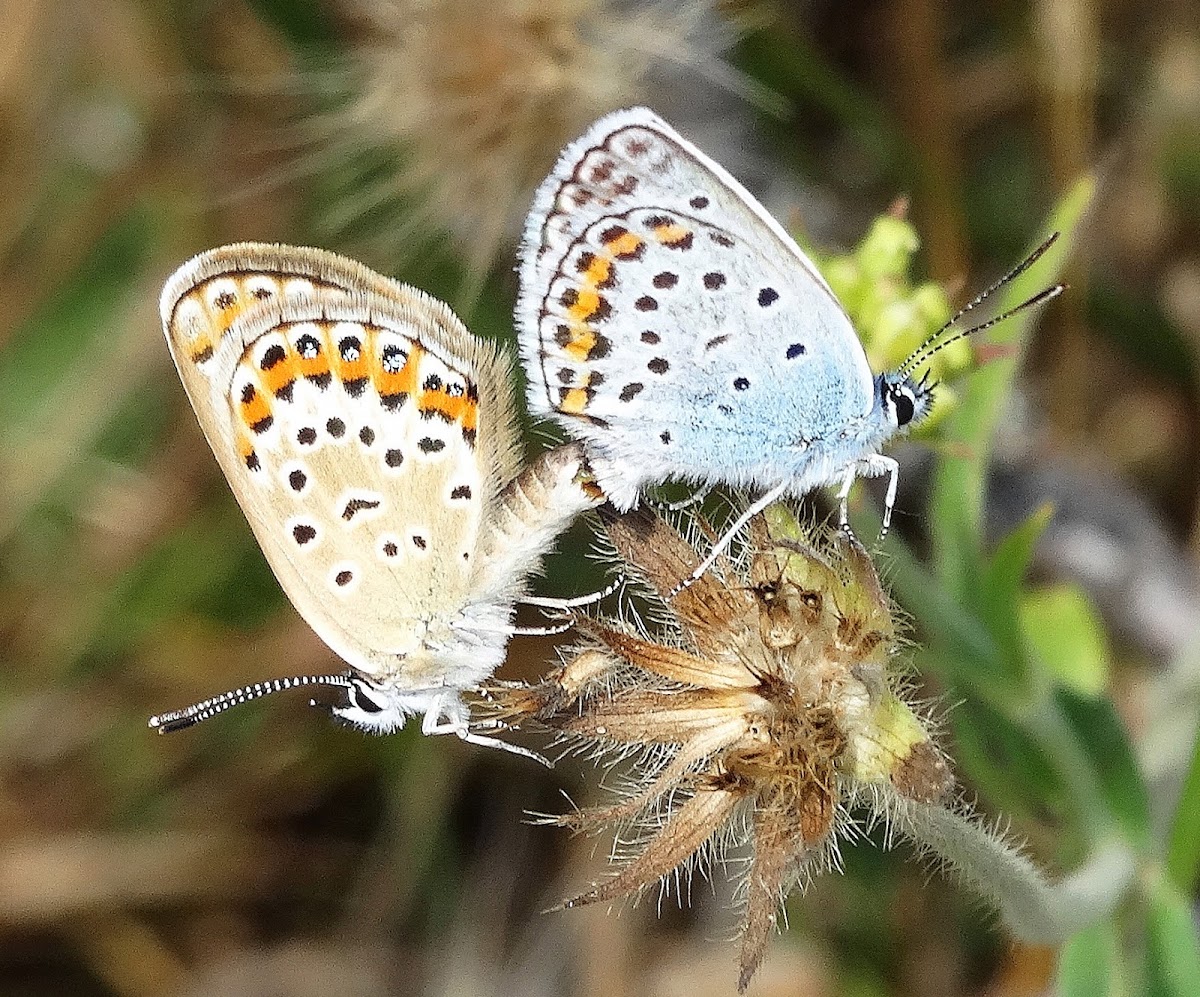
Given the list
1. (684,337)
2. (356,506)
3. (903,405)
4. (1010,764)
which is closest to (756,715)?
(903,405)

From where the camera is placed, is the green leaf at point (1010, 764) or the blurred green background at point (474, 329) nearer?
the green leaf at point (1010, 764)

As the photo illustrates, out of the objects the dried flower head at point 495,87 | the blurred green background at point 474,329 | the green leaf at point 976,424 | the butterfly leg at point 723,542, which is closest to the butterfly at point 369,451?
the butterfly leg at point 723,542

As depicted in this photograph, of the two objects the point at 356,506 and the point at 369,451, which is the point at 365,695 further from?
the point at 369,451

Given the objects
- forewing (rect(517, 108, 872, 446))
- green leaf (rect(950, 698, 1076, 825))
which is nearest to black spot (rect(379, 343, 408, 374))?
forewing (rect(517, 108, 872, 446))

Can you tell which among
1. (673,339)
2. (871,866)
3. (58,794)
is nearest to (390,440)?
(673,339)

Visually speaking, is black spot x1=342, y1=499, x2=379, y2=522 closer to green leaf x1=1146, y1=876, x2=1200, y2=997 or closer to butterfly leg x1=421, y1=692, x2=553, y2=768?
butterfly leg x1=421, y1=692, x2=553, y2=768

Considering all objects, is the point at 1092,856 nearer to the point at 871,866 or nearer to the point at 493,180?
the point at 871,866

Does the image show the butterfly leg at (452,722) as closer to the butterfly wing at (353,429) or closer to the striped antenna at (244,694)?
the butterfly wing at (353,429)
